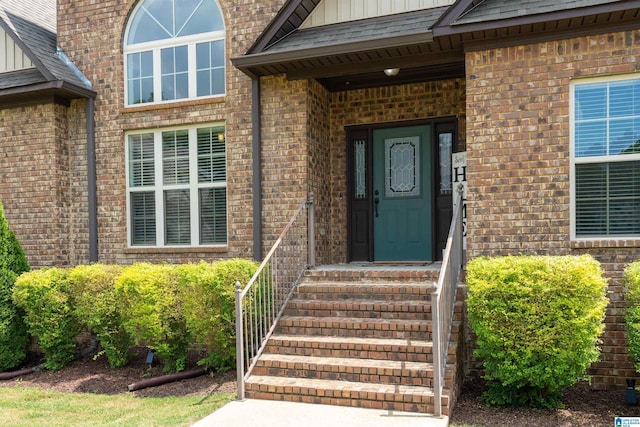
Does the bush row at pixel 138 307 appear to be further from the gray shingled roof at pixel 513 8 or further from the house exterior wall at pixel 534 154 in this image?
the gray shingled roof at pixel 513 8

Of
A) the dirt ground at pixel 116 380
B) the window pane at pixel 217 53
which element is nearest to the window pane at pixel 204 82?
the window pane at pixel 217 53

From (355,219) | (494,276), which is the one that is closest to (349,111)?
(355,219)

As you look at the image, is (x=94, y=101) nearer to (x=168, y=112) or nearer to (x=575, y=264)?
(x=168, y=112)

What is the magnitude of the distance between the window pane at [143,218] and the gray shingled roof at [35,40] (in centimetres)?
191

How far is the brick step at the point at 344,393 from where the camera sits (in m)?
4.55

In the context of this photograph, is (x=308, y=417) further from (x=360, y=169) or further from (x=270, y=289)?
(x=360, y=169)

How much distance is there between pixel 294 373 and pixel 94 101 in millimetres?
5398

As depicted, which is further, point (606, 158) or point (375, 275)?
point (375, 275)

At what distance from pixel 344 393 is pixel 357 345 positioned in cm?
62

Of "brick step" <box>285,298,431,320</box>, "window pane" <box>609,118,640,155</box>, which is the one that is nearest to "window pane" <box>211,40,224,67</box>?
"brick step" <box>285,298,431,320</box>

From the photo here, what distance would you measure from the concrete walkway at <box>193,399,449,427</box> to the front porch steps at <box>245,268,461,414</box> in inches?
4.7

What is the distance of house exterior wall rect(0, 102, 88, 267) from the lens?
7.79 meters

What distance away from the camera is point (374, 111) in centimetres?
755

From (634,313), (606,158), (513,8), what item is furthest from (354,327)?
(513,8)
